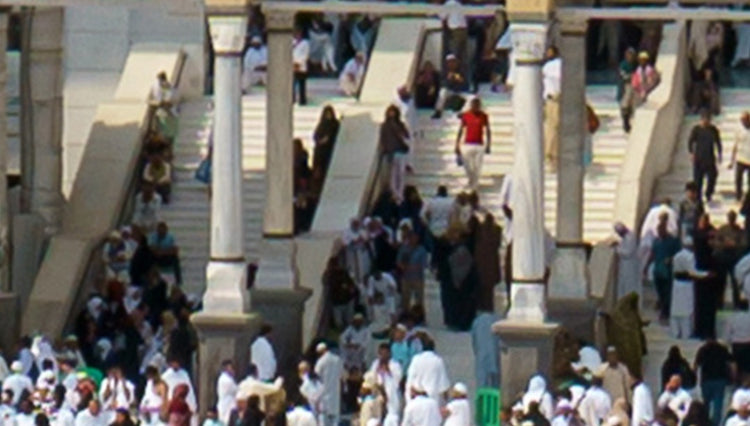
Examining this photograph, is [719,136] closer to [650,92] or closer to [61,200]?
[650,92]

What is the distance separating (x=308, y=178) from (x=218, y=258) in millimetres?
5422

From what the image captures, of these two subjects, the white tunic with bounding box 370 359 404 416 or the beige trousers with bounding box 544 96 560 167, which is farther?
the beige trousers with bounding box 544 96 560 167

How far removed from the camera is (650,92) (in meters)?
74.4

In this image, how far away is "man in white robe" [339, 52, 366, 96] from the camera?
76.5 meters

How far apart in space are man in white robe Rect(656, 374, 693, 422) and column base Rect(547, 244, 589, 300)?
11.7ft

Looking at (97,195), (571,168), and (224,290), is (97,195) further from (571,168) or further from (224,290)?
(571,168)

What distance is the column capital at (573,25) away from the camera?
69438mm

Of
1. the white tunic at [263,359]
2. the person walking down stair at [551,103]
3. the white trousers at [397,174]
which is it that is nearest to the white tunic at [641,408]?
the white tunic at [263,359]

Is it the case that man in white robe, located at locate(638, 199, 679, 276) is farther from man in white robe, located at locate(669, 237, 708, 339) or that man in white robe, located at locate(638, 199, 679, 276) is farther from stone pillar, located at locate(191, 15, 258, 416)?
stone pillar, located at locate(191, 15, 258, 416)

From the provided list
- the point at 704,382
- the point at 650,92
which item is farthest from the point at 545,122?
the point at 704,382

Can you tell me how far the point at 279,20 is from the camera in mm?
70875

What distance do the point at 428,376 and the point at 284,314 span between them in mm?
3923

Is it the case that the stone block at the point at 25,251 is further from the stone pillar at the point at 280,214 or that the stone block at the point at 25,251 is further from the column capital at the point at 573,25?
the column capital at the point at 573,25

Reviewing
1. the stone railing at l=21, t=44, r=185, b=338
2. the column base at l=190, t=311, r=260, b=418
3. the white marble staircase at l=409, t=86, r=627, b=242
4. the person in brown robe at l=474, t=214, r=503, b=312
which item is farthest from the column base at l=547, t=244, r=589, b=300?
the stone railing at l=21, t=44, r=185, b=338
